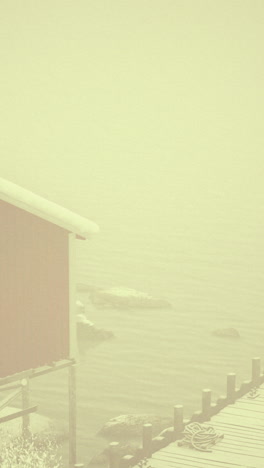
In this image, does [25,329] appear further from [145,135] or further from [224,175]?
[145,135]

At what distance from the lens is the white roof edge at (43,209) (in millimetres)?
21583

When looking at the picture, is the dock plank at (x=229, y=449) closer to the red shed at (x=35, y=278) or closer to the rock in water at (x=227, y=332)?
the red shed at (x=35, y=278)

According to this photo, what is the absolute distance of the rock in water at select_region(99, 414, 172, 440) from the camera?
1353 inches

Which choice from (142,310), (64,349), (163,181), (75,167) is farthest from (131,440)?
(75,167)

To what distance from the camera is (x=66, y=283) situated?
22547 mm

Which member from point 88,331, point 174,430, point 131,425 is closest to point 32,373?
point 174,430

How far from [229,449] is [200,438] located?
0.80m

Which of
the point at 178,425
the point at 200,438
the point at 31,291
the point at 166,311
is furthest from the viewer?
the point at 166,311

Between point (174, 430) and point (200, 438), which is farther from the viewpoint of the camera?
point (174, 430)

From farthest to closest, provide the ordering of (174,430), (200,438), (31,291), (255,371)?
(255,371), (174,430), (200,438), (31,291)

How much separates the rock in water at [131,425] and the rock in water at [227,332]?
70.0ft

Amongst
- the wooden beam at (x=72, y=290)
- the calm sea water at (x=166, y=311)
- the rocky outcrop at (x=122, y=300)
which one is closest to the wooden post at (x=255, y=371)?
the wooden beam at (x=72, y=290)

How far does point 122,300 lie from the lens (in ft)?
205

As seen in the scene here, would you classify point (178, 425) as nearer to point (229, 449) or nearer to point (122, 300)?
point (229, 449)
